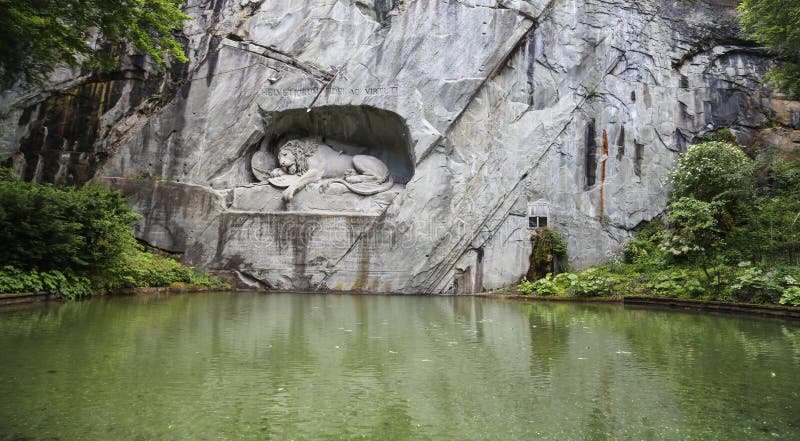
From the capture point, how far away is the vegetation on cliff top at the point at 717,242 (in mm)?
9693

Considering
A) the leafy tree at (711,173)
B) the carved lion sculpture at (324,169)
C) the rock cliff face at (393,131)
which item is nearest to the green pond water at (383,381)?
the leafy tree at (711,173)

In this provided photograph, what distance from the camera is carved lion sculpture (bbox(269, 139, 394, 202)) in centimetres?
1439

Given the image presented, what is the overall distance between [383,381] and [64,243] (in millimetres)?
6703

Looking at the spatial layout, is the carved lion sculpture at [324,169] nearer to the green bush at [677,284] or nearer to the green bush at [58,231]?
the green bush at [58,231]

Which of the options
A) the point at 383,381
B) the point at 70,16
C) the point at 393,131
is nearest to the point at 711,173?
the point at 393,131

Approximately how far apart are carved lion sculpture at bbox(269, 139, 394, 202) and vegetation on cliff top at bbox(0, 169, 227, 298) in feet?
15.3

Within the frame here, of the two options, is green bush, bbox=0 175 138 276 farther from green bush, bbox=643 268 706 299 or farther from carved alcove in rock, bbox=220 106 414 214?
green bush, bbox=643 268 706 299

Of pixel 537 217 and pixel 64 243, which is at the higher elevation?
pixel 537 217

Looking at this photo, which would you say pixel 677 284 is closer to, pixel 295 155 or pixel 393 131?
pixel 393 131

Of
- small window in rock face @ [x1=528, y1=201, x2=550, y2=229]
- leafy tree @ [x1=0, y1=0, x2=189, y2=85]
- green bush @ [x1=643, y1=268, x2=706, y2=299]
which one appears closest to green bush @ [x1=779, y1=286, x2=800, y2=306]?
green bush @ [x1=643, y1=268, x2=706, y2=299]

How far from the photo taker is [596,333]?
616 cm

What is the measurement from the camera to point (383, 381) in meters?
3.62

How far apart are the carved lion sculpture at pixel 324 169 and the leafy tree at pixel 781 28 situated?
9.05 metres

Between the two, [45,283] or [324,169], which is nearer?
[45,283]
